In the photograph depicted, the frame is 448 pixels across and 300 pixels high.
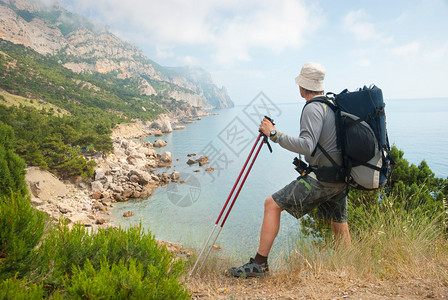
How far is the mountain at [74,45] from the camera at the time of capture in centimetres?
11756

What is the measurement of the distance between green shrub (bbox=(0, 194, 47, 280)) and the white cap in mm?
2572

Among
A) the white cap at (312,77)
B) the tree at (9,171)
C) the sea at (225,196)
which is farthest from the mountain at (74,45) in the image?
the white cap at (312,77)

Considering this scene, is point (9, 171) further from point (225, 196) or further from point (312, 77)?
point (225, 196)

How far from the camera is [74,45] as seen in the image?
468 feet

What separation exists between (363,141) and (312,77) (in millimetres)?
796

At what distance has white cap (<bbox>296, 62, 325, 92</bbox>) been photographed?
253 cm

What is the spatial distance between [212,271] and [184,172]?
22.1 metres

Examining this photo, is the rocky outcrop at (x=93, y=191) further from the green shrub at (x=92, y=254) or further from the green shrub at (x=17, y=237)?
the green shrub at (x=17, y=237)

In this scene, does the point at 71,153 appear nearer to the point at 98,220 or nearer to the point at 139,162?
the point at 139,162

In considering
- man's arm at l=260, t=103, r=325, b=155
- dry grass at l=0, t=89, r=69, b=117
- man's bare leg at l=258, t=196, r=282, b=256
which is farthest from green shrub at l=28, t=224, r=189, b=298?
dry grass at l=0, t=89, r=69, b=117

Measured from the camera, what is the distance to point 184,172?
2469 cm

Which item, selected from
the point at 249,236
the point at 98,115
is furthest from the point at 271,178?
the point at 98,115

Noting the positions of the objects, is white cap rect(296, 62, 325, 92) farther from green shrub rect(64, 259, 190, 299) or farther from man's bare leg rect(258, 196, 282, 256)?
green shrub rect(64, 259, 190, 299)

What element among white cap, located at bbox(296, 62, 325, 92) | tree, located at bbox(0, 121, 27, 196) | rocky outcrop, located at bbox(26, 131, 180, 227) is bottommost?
rocky outcrop, located at bbox(26, 131, 180, 227)
